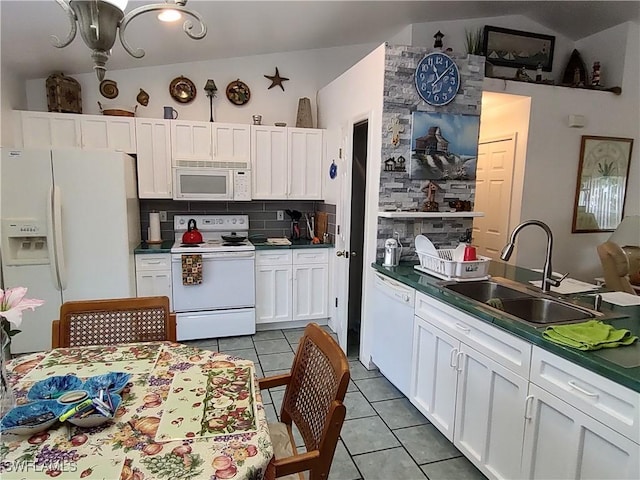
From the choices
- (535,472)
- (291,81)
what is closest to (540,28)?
(291,81)

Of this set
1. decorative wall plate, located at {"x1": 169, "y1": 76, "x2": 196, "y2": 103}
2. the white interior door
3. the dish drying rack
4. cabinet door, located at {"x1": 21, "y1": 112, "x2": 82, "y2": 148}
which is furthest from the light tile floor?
Answer: decorative wall plate, located at {"x1": 169, "y1": 76, "x2": 196, "y2": 103}

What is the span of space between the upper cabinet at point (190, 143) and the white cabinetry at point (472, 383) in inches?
98.7

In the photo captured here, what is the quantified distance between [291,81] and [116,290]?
274 centimetres

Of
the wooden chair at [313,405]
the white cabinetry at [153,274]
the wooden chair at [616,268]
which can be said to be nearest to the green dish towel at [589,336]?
the wooden chair at [313,405]

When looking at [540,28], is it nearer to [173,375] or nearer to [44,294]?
[173,375]

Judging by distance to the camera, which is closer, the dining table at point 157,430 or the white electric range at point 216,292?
the dining table at point 157,430

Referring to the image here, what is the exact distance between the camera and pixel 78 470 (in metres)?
0.95

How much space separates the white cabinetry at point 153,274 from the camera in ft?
11.5

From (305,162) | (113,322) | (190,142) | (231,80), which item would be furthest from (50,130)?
(113,322)

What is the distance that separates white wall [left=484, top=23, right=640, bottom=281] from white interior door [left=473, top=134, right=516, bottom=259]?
7.9 inches

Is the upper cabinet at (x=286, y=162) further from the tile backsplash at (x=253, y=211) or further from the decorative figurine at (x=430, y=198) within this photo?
the decorative figurine at (x=430, y=198)

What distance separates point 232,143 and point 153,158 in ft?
2.44

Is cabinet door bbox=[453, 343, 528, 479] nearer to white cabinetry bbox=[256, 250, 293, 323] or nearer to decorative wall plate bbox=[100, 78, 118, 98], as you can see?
white cabinetry bbox=[256, 250, 293, 323]

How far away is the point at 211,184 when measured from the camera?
12.5ft
